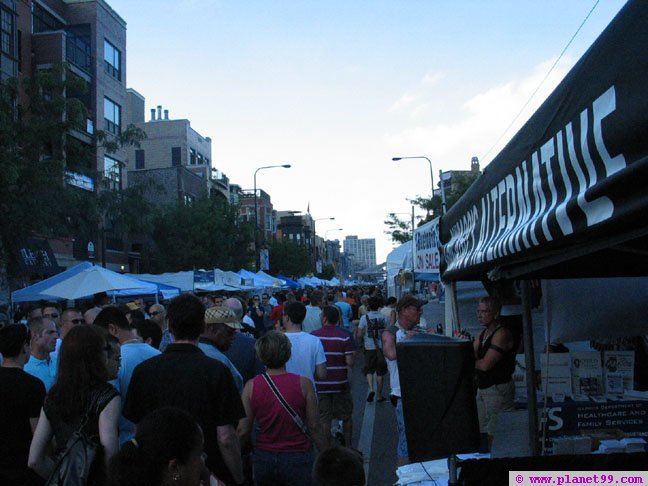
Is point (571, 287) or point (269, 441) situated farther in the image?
point (571, 287)

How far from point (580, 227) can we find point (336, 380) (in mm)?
5472

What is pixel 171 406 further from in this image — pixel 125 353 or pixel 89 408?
pixel 125 353

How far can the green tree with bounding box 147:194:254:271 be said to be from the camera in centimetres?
3488

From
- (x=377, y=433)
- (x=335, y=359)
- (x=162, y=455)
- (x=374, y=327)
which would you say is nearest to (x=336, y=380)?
(x=335, y=359)

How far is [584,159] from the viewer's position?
6.89ft

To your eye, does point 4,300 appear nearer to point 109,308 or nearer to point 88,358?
point 109,308

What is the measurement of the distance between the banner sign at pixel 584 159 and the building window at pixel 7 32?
2644 cm

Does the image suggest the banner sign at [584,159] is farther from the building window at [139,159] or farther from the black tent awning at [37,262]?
the building window at [139,159]

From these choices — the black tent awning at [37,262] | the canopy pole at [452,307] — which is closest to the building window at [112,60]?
the black tent awning at [37,262]

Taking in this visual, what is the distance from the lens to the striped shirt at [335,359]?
7188 mm

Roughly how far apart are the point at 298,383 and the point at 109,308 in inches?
68.1

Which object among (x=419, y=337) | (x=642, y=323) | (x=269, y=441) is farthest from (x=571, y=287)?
(x=269, y=441)

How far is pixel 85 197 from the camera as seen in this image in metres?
18.5

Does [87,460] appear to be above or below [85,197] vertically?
below
